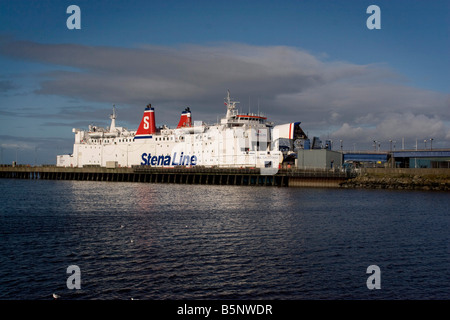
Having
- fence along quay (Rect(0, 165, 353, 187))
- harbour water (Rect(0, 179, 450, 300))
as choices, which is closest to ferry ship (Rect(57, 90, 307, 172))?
fence along quay (Rect(0, 165, 353, 187))

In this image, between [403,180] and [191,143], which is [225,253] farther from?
[191,143]

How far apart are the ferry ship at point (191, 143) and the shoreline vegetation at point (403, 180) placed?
34.0 feet

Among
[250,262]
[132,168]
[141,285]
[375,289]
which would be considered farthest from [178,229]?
A: [132,168]

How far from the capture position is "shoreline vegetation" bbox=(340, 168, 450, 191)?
5278cm

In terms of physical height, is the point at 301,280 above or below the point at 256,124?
below

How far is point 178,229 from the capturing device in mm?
23109

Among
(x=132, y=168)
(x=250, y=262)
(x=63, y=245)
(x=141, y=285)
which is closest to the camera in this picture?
(x=141, y=285)

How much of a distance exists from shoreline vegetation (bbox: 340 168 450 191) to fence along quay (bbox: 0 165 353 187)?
2.09 meters

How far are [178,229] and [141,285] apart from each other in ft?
31.8

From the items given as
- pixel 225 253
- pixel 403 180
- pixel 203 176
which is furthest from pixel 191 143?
pixel 225 253

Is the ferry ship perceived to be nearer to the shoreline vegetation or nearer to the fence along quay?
the fence along quay

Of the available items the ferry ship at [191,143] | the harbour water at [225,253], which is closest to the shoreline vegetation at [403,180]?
the ferry ship at [191,143]

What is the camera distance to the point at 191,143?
216 ft
